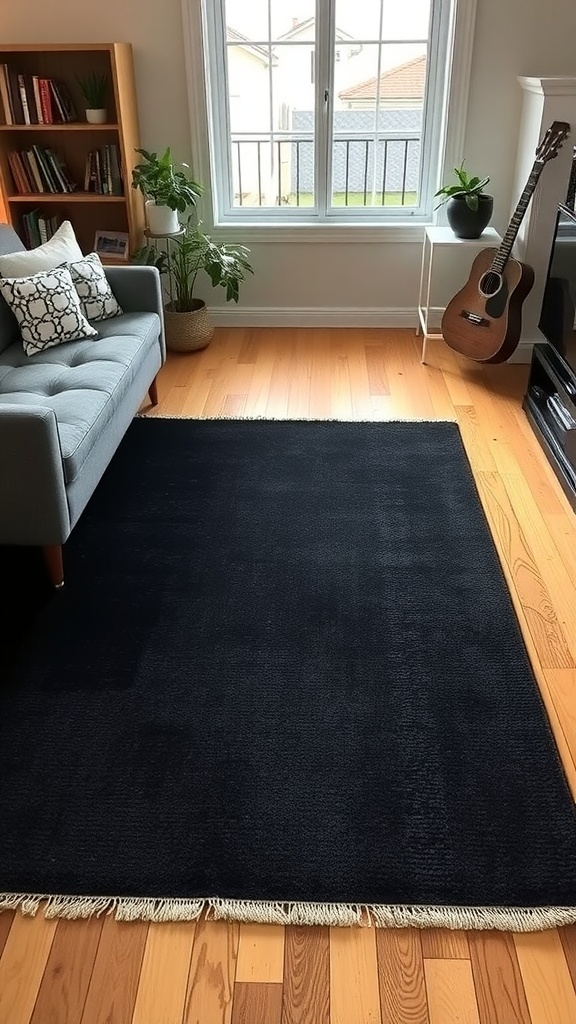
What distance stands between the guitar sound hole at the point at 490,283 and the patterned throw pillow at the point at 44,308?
5.60 feet

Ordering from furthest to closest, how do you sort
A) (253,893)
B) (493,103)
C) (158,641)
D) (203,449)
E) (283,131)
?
(283,131) → (493,103) → (203,449) → (158,641) → (253,893)

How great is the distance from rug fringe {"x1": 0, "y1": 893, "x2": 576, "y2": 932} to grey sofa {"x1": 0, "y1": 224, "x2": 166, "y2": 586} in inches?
39.3

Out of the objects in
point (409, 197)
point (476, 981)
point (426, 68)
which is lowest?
point (476, 981)

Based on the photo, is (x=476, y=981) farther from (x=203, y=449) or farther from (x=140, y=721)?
(x=203, y=449)

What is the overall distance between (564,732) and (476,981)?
64 centimetres

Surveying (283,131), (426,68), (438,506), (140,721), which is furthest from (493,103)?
(140,721)

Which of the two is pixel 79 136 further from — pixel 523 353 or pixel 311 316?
pixel 523 353

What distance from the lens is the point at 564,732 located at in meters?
1.91

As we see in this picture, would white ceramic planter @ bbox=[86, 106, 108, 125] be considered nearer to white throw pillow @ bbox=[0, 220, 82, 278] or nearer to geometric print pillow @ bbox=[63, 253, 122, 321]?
white throw pillow @ bbox=[0, 220, 82, 278]

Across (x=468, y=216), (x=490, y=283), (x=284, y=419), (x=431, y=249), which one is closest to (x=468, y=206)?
(x=468, y=216)

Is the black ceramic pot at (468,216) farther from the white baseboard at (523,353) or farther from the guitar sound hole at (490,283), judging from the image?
the white baseboard at (523,353)

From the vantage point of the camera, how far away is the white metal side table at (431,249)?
3.70 metres

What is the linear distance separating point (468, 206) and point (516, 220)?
0.31 m

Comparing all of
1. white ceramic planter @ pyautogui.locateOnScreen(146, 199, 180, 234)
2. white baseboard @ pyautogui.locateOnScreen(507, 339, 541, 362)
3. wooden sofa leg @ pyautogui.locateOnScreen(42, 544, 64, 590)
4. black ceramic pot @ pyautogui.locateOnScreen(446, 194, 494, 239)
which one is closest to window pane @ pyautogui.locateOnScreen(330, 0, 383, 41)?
black ceramic pot @ pyautogui.locateOnScreen(446, 194, 494, 239)
